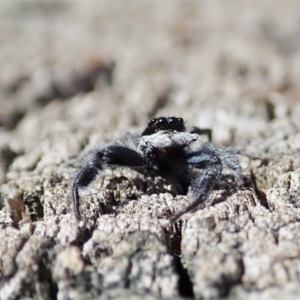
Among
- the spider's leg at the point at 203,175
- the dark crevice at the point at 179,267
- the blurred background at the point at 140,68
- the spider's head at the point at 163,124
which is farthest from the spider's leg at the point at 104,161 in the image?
the dark crevice at the point at 179,267

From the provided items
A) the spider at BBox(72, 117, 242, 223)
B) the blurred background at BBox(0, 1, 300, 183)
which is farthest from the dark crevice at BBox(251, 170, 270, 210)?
the blurred background at BBox(0, 1, 300, 183)

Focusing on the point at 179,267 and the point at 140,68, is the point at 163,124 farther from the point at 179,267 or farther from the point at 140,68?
the point at 140,68

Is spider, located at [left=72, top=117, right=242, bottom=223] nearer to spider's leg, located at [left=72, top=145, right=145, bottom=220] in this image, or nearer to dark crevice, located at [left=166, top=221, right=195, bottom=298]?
spider's leg, located at [left=72, top=145, right=145, bottom=220]

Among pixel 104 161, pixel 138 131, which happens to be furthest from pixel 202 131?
pixel 104 161

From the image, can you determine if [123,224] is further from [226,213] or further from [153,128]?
[153,128]

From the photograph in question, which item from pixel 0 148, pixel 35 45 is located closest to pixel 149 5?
pixel 35 45

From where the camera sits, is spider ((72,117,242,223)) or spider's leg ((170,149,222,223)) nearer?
spider's leg ((170,149,222,223))

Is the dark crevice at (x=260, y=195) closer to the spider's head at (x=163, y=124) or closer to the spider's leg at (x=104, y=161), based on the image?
the spider's head at (x=163, y=124)
